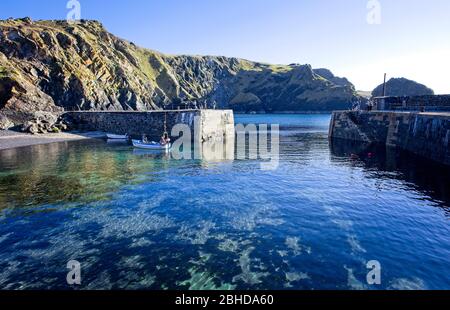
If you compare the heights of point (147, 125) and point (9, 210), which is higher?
point (147, 125)

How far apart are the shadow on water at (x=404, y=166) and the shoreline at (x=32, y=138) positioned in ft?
176

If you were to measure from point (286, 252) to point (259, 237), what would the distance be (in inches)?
83.6

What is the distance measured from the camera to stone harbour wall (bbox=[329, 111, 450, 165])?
111 ft

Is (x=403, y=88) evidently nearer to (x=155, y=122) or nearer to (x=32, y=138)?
(x=155, y=122)

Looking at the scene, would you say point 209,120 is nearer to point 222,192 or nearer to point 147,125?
point 147,125

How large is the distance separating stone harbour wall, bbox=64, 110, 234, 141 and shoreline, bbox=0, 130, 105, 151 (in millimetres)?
5236

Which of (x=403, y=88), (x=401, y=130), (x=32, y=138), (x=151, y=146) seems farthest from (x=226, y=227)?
(x=403, y=88)

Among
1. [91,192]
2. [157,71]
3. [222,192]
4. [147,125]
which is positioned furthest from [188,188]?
[157,71]

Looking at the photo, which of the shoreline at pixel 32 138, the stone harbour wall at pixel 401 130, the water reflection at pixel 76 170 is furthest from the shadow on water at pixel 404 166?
the shoreline at pixel 32 138

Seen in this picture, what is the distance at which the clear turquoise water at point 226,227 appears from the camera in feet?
41.5

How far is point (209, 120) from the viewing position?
211 ft

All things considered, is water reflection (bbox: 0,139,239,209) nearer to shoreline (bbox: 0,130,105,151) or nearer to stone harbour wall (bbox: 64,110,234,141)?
shoreline (bbox: 0,130,105,151)

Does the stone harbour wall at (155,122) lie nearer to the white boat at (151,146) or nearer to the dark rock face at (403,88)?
the white boat at (151,146)

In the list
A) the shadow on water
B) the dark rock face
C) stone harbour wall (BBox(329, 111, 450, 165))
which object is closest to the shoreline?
the shadow on water
